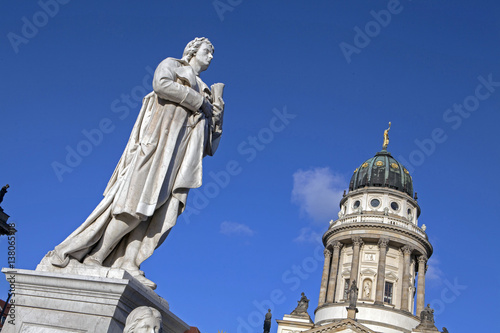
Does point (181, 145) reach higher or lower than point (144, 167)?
higher

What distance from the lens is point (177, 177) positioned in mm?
5324

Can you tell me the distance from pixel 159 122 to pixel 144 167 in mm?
469

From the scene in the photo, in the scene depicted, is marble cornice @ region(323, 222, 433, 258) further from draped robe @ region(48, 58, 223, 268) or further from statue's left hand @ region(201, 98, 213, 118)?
draped robe @ region(48, 58, 223, 268)

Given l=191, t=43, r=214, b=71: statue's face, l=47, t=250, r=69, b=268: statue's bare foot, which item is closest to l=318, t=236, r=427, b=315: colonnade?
l=191, t=43, r=214, b=71: statue's face

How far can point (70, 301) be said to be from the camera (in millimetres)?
4477

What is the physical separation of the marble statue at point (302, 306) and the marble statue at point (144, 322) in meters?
49.9

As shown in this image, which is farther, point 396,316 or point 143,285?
point 396,316

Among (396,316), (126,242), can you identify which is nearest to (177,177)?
(126,242)

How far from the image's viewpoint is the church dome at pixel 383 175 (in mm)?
61250

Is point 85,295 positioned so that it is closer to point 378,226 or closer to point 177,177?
point 177,177

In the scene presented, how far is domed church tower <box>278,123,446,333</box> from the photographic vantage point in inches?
2104

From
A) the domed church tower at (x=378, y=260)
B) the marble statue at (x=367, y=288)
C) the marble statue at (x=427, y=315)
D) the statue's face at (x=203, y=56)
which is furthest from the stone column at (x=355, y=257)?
the statue's face at (x=203, y=56)

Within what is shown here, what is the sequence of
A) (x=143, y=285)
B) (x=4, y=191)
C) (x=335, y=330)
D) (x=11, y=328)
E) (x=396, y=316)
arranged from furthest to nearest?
(x=396, y=316) < (x=335, y=330) < (x=4, y=191) < (x=143, y=285) < (x=11, y=328)

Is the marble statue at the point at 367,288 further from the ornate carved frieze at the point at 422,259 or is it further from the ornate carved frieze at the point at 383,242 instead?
the ornate carved frieze at the point at 422,259
